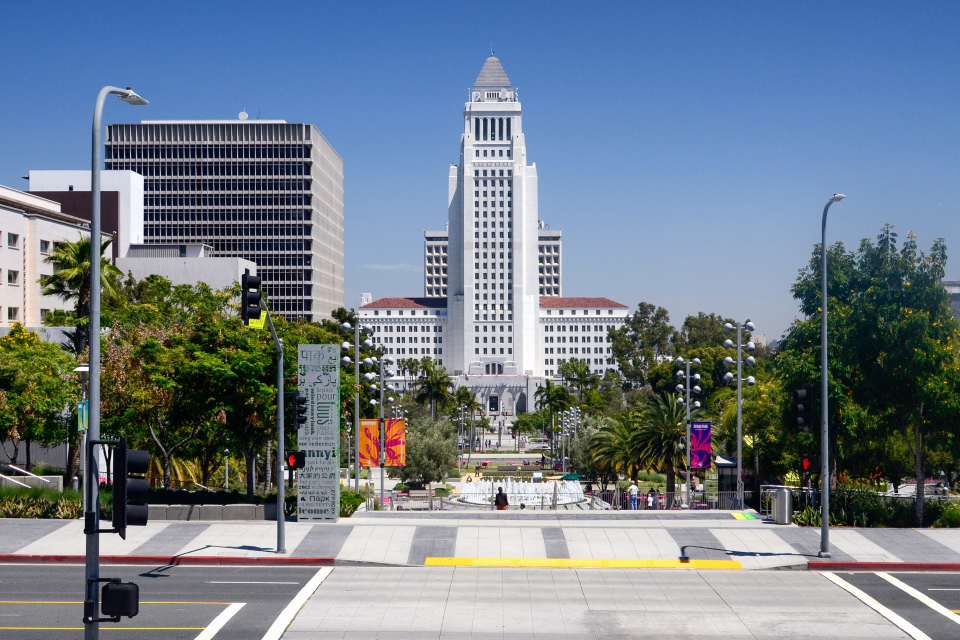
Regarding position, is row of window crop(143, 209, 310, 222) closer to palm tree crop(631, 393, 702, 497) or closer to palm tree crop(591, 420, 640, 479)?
palm tree crop(591, 420, 640, 479)

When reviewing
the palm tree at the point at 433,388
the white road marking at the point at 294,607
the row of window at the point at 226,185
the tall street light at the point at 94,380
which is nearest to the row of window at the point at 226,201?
the row of window at the point at 226,185

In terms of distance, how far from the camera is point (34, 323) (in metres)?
70.4

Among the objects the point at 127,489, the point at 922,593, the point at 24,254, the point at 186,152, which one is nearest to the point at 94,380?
the point at 127,489

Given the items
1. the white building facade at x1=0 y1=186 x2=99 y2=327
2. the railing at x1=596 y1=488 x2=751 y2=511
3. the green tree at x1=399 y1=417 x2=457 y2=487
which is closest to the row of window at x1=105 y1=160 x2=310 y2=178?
the white building facade at x1=0 y1=186 x2=99 y2=327

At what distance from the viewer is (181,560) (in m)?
24.1

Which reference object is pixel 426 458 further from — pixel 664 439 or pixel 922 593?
pixel 922 593

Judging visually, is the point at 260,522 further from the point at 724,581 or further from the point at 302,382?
the point at 724,581

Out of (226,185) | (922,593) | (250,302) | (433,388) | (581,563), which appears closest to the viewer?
(250,302)

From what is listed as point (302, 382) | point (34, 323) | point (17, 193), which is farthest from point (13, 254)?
point (302, 382)

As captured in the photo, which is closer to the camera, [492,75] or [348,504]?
[348,504]

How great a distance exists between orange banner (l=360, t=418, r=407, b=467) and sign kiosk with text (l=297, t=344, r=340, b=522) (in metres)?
6.60

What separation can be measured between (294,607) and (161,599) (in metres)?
3.08

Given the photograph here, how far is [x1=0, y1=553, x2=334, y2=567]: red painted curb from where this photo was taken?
24078 millimetres

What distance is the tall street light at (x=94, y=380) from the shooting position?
10.4 metres
